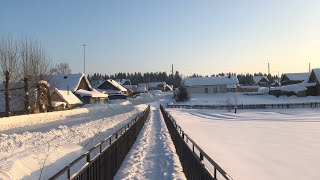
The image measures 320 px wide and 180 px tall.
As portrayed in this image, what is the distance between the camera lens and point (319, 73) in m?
82.9

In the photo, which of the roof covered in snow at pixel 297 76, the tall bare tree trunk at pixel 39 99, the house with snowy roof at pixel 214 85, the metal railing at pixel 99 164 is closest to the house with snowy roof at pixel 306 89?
the roof covered in snow at pixel 297 76

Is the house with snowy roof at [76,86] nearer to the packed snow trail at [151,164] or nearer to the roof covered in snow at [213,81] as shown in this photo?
the roof covered in snow at [213,81]

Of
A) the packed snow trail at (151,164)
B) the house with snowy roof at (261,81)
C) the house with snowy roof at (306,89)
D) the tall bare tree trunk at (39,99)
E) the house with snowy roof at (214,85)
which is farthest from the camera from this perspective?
the house with snowy roof at (261,81)

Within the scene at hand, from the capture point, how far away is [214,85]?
120 m

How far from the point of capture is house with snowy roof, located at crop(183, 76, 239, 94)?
4676 inches

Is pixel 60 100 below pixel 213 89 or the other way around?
below

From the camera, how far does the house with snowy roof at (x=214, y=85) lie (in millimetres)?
118775

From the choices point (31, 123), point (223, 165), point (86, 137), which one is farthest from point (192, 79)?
point (223, 165)

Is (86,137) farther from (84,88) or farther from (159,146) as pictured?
(84,88)

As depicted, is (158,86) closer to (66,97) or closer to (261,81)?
(261,81)

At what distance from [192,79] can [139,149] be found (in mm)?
109058

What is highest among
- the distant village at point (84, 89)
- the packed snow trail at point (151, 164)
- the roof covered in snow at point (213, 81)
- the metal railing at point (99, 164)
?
the roof covered in snow at point (213, 81)

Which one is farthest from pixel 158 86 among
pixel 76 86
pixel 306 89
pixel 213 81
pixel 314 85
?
pixel 314 85

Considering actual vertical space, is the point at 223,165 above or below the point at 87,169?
below
